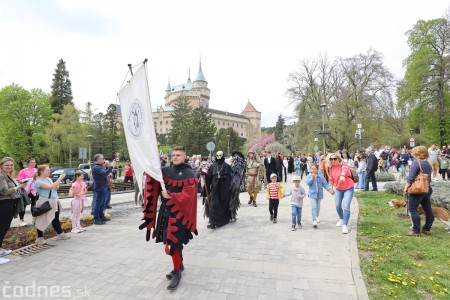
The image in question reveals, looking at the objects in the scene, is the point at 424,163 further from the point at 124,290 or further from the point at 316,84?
the point at 316,84

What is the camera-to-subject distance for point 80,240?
244 inches

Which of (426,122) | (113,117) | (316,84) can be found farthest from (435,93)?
(113,117)

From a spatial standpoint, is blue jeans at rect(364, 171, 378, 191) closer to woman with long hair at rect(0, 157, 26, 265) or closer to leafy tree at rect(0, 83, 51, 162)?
woman with long hair at rect(0, 157, 26, 265)

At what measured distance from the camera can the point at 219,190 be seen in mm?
7320

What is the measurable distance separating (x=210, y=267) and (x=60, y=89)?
183 ft

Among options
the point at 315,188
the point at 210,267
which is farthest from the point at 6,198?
the point at 315,188

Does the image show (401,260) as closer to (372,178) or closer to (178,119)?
(372,178)

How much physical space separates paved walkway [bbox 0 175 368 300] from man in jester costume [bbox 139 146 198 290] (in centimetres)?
55

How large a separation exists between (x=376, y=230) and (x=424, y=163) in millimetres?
1831

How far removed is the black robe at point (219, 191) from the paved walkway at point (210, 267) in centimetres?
57

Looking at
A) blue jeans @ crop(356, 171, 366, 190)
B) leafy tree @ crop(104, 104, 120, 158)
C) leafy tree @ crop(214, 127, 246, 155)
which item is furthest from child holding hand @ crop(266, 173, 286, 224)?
leafy tree @ crop(214, 127, 246, 155)

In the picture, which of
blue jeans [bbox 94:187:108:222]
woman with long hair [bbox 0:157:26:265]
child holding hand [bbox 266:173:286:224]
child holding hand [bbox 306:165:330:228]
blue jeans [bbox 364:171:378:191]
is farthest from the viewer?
blue jeans [bbox 364:171:378:191]

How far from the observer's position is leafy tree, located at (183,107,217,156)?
50719 millimetres

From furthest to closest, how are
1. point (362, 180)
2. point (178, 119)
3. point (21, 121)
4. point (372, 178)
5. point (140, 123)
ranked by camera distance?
point (178, 119)
point (21, 121)
point (362, 180)
point (372, 178)
point (140, 123)
